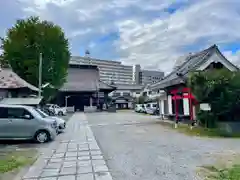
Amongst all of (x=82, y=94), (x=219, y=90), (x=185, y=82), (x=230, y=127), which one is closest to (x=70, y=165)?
(x=219, y=90)

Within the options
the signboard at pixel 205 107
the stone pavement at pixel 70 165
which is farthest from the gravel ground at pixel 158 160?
the signboard at pixel 205 107

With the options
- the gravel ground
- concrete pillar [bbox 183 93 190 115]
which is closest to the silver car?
the gravel ground

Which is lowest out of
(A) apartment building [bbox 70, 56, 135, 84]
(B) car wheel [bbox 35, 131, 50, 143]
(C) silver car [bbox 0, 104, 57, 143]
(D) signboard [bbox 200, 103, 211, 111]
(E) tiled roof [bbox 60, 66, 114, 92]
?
(B) car wheel [bbox 35, 131, 50, 143]

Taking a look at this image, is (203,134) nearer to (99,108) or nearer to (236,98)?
(236,98)

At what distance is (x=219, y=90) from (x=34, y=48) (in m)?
22.2

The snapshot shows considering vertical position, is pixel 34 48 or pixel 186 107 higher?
pixel 34 48

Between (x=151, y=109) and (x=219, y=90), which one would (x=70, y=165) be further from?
(x=151, y=109)

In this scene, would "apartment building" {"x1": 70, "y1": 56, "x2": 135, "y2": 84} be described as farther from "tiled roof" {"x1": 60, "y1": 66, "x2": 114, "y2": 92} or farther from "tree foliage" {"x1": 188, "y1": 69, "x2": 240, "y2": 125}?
"tree foliage" {"x1": 188, "y1": 69, "x2": 240, "y2": 125}

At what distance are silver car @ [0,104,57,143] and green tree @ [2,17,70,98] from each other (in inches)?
753

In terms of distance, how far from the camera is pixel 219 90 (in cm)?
1576

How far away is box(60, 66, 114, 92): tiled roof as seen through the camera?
5413cm

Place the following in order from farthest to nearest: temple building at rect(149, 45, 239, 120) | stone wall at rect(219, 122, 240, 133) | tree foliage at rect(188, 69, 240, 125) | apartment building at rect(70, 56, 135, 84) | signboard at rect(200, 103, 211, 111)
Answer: apartment building at rect(70, 56, 135, 84) → temple building at rect(149, 45, 239, 120) → signboard at rect(200, 103, 211, 111) → stone wall at rect(219, 122, 240, 133) → tree foliage at rect(188, 69, 240, 125)

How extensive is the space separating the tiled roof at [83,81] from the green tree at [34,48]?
64.0 feet

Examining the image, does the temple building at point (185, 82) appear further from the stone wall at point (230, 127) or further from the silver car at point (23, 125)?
the silver car at point (23, 125)
